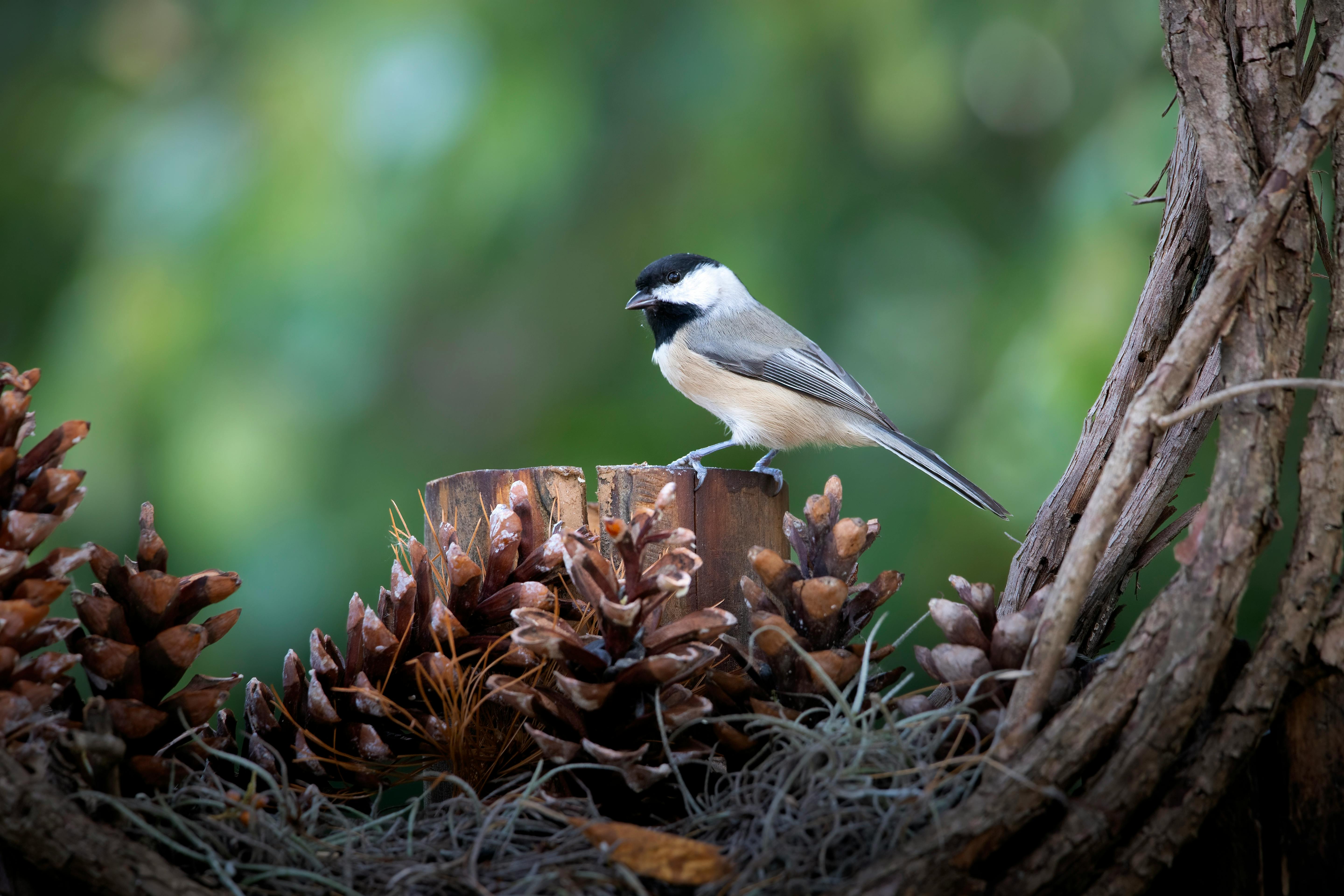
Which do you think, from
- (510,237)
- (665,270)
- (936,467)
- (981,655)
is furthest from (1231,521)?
(510,237)

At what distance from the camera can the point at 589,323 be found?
1940 mm

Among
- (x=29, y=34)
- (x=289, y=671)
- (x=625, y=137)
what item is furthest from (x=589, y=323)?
(x=289, y=671)

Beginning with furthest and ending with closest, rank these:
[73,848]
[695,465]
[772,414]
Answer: [772,414], [695,465], [73,848]

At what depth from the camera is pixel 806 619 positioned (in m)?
0.68

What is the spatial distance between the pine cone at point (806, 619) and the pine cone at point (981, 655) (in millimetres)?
51

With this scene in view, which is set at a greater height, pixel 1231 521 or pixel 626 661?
pixel 1231 521

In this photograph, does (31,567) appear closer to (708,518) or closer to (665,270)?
(708,518)

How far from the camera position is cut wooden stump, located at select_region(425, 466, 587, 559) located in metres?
0.82

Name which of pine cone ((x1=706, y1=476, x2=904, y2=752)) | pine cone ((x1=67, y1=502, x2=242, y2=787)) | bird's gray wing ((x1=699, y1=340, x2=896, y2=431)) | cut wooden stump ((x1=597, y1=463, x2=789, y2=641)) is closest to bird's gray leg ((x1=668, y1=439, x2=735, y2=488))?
bird's gray wing ((x1=699, y1=340, x2=896, y2=431))

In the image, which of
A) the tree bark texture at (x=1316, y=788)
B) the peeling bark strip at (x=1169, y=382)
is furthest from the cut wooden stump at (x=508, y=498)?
the tree bark texture at (x=1316, y=788)

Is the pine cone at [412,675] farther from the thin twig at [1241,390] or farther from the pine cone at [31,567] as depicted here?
the thin twig at [1241,390]

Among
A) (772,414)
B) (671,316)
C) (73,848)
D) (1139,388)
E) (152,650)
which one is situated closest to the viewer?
(73,848)

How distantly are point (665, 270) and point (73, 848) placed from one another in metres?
1.30

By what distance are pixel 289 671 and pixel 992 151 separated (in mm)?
1591
